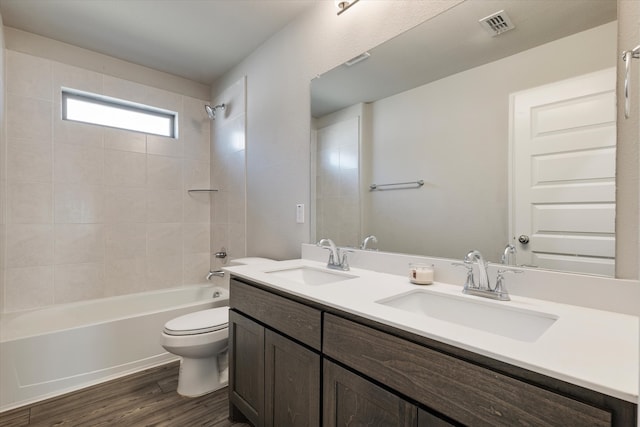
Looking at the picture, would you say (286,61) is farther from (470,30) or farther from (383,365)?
(383,365)

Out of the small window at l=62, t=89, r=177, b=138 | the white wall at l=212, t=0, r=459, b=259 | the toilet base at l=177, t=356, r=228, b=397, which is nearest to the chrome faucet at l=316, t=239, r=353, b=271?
the white wall at l=212, t=0, r=459, b=259

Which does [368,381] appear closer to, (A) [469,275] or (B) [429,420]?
(B) [429,420]

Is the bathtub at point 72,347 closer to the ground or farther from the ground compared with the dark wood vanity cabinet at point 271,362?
closer to the ground

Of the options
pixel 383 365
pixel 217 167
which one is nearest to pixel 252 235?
pixel 217 167

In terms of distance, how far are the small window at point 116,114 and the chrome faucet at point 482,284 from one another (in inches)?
117

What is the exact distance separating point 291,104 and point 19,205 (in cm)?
223

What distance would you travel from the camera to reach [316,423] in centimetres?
105

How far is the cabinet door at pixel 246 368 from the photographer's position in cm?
134

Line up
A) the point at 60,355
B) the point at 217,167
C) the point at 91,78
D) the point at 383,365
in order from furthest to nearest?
the point at 217,167 < the point at 91,78 < the point at 60,355 < the point at 383,365

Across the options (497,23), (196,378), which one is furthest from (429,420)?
(196,378)

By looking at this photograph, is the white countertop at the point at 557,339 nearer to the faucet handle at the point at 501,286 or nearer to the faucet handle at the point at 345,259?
the faucet handle at the point at 501,286

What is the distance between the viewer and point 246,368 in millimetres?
1440

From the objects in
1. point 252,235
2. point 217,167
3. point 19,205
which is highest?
point 217,167

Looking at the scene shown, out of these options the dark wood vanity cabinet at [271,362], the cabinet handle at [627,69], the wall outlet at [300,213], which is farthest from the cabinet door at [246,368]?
the cabinet handle at [627,69]
